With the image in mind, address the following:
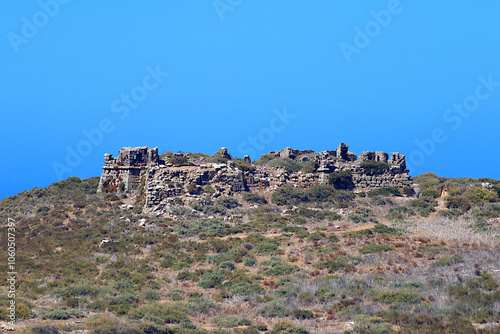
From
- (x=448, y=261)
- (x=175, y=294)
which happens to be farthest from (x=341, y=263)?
(x=175, y=294)

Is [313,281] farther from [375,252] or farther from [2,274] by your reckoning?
[2,274]

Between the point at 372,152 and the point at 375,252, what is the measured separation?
969 inches

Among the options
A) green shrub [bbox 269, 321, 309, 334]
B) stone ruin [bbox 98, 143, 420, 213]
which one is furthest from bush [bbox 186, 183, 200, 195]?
green shrub [bbox 269, 321, 309, 334]

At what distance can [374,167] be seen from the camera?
44.6 meters

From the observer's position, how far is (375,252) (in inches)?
1065

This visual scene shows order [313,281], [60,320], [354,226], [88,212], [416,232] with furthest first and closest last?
[88,212]
[354,226]
[416,232]
[313,281]
[60,320]

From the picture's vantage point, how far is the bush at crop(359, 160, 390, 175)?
44281mm

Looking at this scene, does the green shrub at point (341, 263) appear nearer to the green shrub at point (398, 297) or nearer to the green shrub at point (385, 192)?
the green shrub at point (398, 297)

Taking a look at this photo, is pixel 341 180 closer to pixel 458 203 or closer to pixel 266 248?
pixel 458 203

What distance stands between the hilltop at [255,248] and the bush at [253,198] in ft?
0.37

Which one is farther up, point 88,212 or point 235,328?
point 88,212

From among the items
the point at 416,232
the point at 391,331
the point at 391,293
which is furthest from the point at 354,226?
the point at 391,331

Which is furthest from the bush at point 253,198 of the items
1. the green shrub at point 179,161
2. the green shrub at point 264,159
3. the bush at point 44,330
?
the bush at point 44,330

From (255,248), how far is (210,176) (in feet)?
43.9
